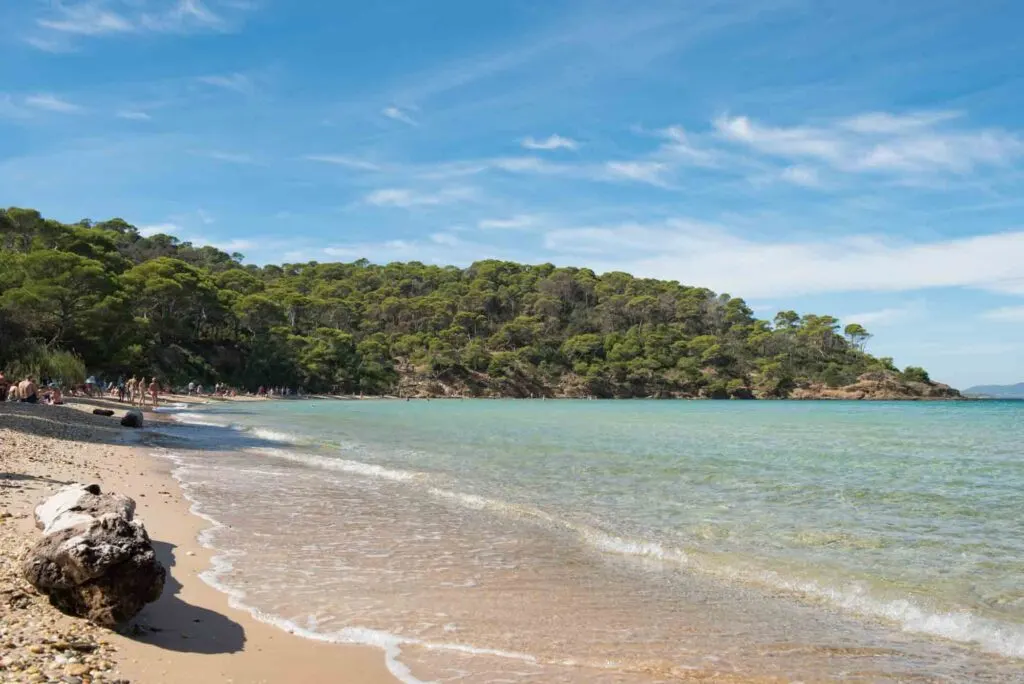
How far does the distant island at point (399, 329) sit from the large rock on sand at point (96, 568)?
3264cm

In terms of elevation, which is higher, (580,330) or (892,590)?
(580,330)

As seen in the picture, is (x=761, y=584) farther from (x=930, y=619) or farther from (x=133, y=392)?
(x=133, y=392)

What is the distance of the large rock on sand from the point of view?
436cm

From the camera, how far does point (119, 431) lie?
793 inches

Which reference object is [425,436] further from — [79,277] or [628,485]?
[79,277]

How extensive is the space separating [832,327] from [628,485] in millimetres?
120848

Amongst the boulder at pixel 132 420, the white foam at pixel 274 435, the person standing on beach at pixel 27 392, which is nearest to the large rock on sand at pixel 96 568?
the white foam at pixel 274 435

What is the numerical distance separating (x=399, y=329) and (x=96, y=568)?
10815 cm

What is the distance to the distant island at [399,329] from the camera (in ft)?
139

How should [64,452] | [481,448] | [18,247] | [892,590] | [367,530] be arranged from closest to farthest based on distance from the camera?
[892,590]
[367,530]
[64,452]
[481,448]
[18,247]

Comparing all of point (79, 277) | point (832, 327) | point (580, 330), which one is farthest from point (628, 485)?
point (832, 327)

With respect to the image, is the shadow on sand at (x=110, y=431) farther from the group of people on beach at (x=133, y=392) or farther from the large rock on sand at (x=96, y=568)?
the group of people on beach at (x=133, y=392)

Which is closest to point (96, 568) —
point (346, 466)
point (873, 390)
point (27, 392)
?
point (346, 466)

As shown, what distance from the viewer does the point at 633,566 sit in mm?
7230
